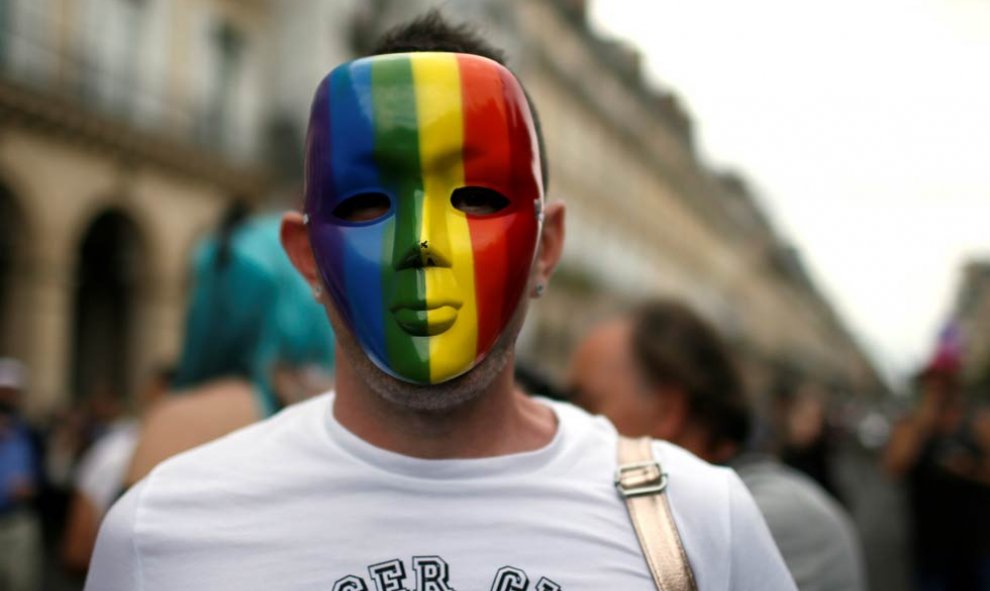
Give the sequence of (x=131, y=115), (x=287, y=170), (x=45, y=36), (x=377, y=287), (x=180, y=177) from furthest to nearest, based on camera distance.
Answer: (x=287, y=170)
(x=180, y=177)
(x=131, y=115)
(x=45, y=36)
(x=377, y=287)

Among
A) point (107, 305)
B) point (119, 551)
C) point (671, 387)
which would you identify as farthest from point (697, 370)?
point (107, 305)

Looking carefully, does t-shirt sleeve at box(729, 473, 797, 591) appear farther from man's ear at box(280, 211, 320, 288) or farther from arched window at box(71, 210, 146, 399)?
arched window at box(71, 210, 146, 399)

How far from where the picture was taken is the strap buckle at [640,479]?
57.2 inches

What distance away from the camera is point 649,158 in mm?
46719

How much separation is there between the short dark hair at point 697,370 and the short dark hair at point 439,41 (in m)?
0.98

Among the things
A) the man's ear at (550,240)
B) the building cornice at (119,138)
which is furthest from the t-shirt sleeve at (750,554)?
the building cornice at (119,138)

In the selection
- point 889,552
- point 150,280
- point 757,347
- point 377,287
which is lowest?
point 757,347

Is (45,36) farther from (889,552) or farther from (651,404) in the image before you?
(651,404)

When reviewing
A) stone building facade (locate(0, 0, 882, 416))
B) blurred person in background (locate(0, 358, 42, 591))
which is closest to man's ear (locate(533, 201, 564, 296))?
blurred person in background (locate(0, 358, 42, 591))

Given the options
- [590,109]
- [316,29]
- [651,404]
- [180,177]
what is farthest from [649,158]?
[651,404]

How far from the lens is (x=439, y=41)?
5.18 ft

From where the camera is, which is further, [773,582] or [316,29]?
[316,29]

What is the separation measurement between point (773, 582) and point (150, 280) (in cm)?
1765

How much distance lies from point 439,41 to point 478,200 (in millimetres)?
261
